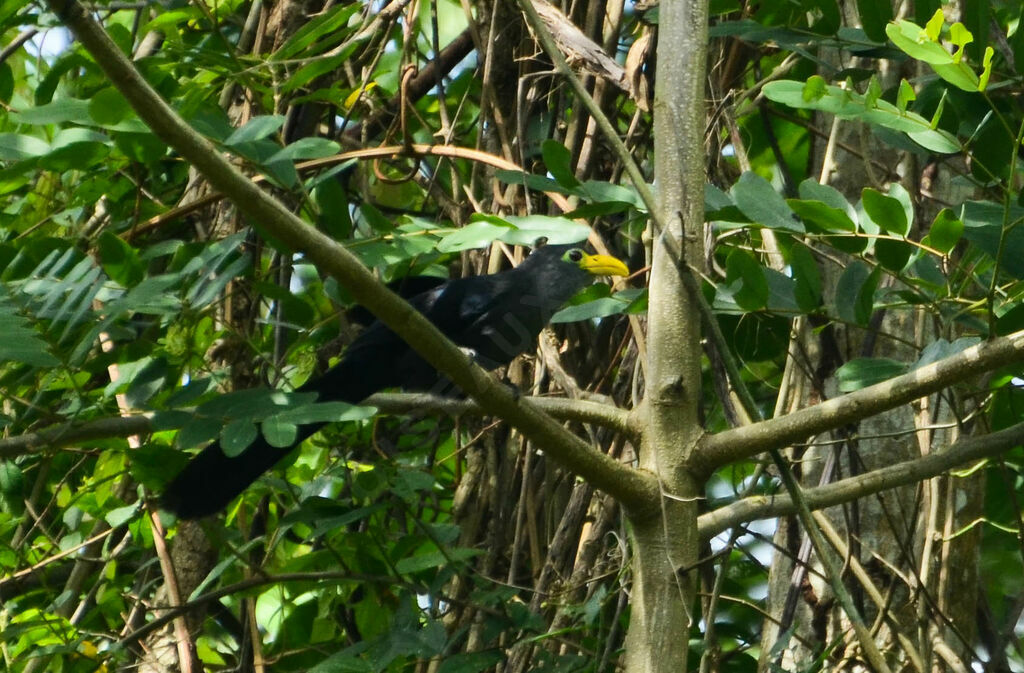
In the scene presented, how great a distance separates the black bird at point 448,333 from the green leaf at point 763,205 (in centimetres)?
115

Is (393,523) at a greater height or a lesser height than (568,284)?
lesser

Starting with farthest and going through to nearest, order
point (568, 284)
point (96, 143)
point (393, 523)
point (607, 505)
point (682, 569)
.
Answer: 1. point (568, 284)
2. point (393, 523)
3. point (607, 505)
4. point (96, 143)
5. point (682, 569)

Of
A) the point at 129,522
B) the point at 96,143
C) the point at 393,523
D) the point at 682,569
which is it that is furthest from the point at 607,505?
the point at 96,143

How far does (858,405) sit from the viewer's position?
1.97 meters

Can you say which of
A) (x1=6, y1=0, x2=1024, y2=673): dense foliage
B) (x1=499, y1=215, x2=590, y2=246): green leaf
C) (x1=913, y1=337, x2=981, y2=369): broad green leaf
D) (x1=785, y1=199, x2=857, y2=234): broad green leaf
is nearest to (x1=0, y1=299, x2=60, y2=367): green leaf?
(x1=6, y1=0, x2=1024, y2=673): dense foliage

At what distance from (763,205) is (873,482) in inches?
25.7

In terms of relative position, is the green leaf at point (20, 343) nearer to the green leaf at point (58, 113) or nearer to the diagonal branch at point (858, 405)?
the green leaf at point (58, 113)

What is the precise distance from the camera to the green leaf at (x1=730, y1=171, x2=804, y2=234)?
2217 mm

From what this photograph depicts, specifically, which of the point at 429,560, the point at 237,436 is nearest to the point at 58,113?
the point at 237,436

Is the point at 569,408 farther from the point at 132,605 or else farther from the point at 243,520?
the point at 132,605

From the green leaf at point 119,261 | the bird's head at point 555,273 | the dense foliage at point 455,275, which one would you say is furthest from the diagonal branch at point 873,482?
the green leaf at point 119,261

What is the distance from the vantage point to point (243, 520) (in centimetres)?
382

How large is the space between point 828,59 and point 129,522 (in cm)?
258

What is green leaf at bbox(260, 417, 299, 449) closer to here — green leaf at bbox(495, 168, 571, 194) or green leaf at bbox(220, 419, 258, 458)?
green leaf at bbox(220, 419, 258, 458)
